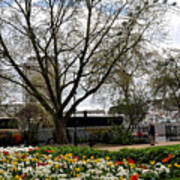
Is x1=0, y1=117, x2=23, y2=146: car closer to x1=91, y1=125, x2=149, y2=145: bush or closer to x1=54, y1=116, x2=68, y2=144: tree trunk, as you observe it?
x1=54, y1=116, x2=68, y2=144: tree trunk

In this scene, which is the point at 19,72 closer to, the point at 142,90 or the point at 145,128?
the point at 142,90

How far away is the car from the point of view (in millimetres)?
21156

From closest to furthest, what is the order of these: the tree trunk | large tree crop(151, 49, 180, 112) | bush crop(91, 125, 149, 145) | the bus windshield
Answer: the tree trunk → the bus windshield → bush crop(91, 125, 149, 145) → large tree crop(151, 49, 180, 112)

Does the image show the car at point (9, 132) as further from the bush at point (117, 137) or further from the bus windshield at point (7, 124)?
the bush at point (117, 137)

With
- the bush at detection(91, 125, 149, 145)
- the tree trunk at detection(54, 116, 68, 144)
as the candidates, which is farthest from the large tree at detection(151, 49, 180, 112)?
the tree trunk at detection(54, 116, 68, 144)

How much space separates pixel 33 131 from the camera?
25078mm

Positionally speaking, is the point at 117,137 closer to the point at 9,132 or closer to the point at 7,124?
the point at 9,132

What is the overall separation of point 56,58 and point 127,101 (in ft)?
26.1

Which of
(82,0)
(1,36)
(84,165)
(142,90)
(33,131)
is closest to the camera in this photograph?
(84,165)

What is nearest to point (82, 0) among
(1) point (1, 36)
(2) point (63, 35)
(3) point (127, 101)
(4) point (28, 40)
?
(2) point (63, 35)

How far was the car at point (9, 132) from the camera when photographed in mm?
21156

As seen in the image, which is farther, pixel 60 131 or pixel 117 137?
pixel 117 137

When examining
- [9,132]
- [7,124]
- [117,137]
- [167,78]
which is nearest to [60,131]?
[9,132]

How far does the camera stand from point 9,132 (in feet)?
71.6
